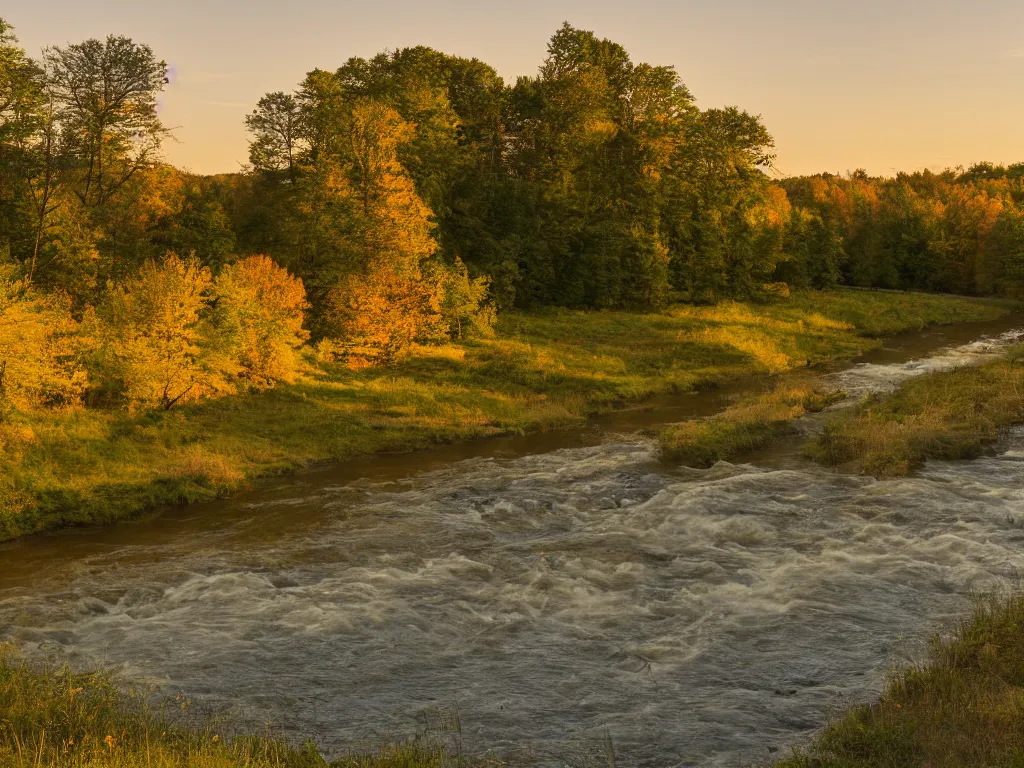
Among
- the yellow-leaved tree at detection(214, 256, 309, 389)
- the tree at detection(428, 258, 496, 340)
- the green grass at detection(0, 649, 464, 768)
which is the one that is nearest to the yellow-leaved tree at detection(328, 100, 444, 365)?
the tree at detection(428, 258, 496, 340)

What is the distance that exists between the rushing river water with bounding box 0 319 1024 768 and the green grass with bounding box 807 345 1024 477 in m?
1.21

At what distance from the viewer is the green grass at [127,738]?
986cm

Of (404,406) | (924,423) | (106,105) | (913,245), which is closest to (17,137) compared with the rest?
(106,105)

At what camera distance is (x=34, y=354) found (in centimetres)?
2855

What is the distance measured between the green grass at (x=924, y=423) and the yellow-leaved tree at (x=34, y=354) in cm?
2794

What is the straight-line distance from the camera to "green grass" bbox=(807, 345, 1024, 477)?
28.4m

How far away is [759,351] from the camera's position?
2181 inches

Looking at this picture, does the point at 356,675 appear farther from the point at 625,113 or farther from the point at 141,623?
the point at 625,113

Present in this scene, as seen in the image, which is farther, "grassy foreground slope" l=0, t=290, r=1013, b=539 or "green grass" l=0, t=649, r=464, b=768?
"grassy foreground slope" l=0, t=290, r=1013, b=539

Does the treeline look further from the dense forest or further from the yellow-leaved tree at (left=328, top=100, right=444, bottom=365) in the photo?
the yellow-leaved tree at (left=328, top=100, right=444, bottom=365)

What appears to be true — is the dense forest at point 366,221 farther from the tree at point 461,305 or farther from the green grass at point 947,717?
the green grass at point 947,717

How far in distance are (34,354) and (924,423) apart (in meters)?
32.8

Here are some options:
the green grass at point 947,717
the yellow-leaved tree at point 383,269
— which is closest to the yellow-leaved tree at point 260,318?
the yellow-leaved tree at point 383,269

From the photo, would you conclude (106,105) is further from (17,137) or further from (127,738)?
(127,738)
